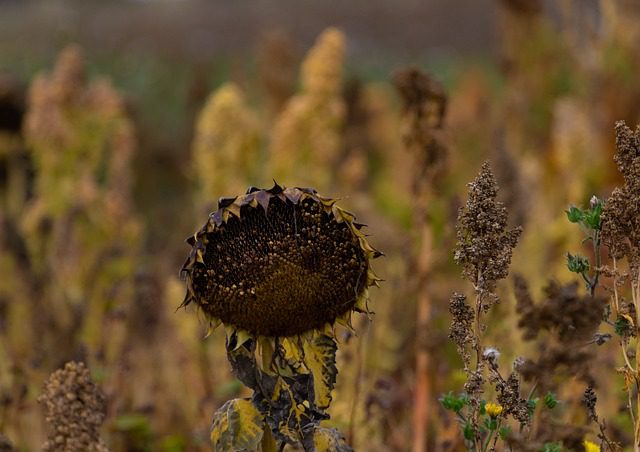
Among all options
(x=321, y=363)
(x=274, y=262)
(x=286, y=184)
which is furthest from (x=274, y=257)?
(x=286, y=184)

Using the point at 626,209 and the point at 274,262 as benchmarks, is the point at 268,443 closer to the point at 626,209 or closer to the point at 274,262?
the point at 274,262

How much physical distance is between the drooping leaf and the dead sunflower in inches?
0.4

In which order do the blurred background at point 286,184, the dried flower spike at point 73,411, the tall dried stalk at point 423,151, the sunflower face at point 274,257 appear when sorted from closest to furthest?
the sunflower face at point 274,257
the dried flower spike at point 73,411
the blurred background at point 286,184
the tall dried stalk at point 423,151

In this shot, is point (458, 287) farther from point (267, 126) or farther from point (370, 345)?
point (267, 126)

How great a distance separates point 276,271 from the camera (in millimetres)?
1472

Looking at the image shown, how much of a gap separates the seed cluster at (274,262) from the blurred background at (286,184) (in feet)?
0.28

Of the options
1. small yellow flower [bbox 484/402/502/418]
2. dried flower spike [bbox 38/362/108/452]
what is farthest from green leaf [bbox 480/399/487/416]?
dried flower spike [bbox 38/362/108/452]

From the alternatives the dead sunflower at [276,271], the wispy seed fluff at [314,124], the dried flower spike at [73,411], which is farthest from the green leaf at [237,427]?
the wispy seed fluff at [314,124]

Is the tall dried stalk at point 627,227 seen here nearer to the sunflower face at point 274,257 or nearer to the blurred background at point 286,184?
the blurred background at point 286,184

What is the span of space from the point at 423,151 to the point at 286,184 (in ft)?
3.11

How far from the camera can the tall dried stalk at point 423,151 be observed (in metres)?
2.86

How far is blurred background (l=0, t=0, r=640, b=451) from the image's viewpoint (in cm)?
275

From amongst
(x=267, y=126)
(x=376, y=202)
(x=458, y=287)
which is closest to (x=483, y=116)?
(x=376, y=202)

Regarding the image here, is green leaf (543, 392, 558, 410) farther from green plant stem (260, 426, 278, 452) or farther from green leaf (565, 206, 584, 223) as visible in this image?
green plant stem (260, 426, 278, 452)
